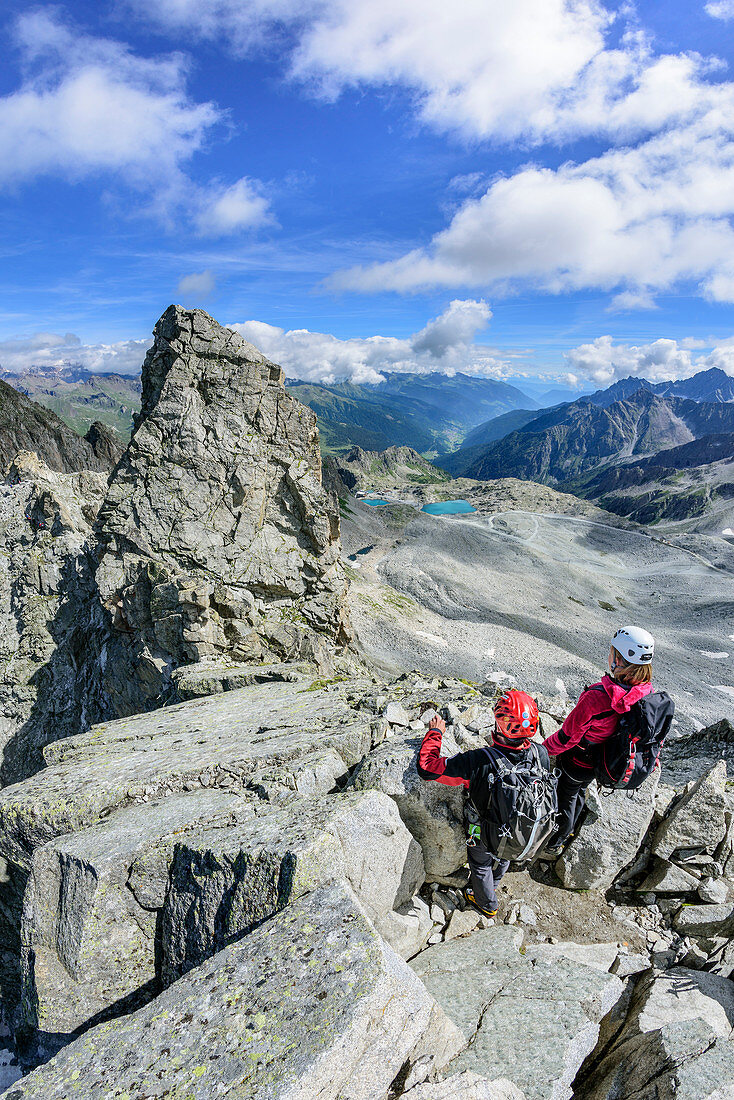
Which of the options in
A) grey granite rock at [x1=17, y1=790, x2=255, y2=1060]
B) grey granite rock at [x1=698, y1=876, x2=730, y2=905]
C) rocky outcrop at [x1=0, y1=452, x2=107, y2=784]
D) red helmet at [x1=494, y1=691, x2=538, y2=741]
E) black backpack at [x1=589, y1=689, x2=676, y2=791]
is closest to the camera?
grey granite rock at [x1=17, y1=790, x2=255, y2=1060]

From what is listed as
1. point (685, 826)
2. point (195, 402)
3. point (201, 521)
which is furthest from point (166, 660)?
point (685, 826)

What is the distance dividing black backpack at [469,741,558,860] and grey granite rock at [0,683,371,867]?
3.46 m

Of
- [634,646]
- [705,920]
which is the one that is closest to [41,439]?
[634,646]

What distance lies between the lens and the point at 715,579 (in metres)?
141

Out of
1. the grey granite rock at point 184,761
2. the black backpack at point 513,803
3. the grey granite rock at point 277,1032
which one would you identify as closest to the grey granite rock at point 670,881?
the black backpack at point 513,803

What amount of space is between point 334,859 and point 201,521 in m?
27.2

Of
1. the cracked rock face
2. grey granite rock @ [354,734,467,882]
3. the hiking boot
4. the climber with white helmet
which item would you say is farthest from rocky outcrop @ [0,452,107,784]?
the climber with white helmet

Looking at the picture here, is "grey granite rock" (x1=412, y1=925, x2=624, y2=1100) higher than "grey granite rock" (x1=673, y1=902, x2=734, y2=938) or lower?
higher

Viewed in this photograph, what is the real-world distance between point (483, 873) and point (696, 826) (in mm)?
5323

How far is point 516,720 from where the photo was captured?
8.43 metres

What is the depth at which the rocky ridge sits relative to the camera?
520 centimetres

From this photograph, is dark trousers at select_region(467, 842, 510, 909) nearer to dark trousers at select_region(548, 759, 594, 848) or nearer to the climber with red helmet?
the climber with red helmet

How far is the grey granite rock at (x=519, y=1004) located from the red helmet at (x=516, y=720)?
3.52 meters

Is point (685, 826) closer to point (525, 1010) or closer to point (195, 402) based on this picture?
point (525, 1010)
